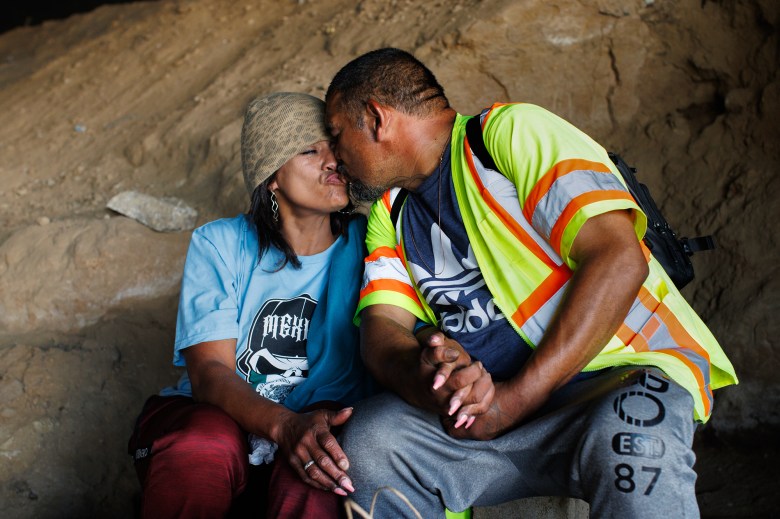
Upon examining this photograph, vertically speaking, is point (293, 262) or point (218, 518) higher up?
point (293, 262)

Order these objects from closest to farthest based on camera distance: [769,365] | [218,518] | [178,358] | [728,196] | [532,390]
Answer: [532,390] → [218,518] → [178,358] → [769,365] → [728,196]

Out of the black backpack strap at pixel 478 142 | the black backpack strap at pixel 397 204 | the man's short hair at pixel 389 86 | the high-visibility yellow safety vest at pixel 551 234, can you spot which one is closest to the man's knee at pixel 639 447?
the high-visibility yellow safety vest at pixel 551 234

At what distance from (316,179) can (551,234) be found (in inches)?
35.5

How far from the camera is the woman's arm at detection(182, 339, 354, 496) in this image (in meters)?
2.23

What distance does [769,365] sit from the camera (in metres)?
3.46

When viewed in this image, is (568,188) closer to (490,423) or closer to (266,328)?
(490,423)

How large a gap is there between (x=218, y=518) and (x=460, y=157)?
1231 mm

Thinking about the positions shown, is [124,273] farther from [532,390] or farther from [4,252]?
[532,390]

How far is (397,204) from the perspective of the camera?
2.63 meters

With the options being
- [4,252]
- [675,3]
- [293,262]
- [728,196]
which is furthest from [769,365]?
[4,252]

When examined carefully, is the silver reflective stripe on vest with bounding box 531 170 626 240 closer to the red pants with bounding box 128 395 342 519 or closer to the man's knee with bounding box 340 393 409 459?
the man's knee with bounding box 340 393 409 459

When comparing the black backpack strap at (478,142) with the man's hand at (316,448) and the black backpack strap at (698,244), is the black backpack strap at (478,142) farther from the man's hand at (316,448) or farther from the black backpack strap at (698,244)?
the man's hand at (316,448)

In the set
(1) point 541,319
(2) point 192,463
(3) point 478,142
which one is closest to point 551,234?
(1) point 541,319

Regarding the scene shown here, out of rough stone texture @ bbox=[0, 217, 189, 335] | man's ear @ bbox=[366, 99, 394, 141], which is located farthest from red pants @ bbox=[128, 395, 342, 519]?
rough stone texture @ bbox=[0, 217, 189, 335]
